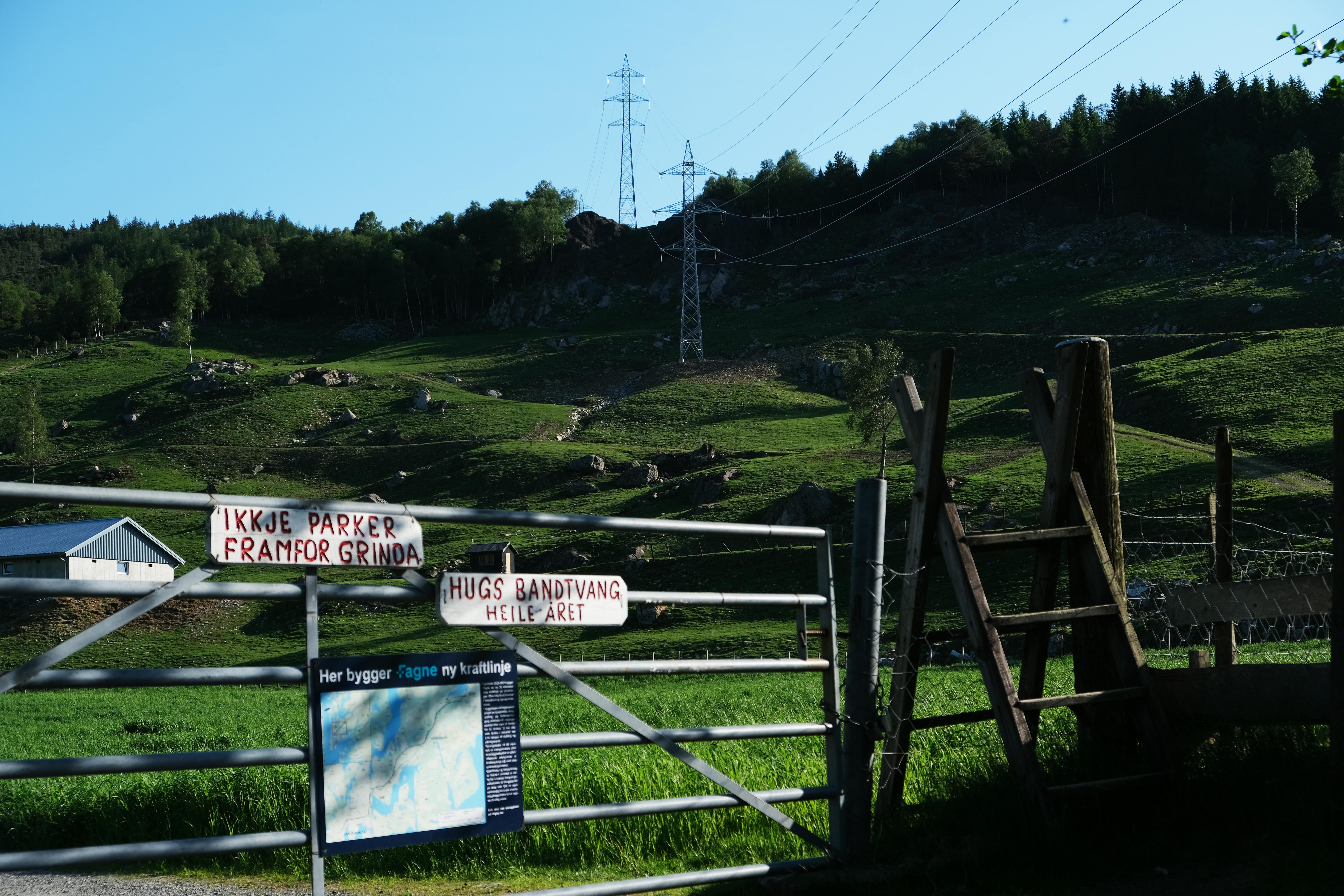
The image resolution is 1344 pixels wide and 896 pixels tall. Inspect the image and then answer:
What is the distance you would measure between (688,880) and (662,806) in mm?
361

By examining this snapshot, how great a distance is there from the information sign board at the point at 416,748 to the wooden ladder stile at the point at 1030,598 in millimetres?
2490

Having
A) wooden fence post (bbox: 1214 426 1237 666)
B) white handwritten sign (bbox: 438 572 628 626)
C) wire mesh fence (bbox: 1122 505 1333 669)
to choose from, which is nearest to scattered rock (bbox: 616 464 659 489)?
wire mesh fence (bbox: 1122 505 1333 669)

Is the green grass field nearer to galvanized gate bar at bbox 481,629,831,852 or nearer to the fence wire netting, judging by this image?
the fence wire netting

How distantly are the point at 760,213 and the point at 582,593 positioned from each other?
6580 inches

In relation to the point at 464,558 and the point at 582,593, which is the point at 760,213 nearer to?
the point at 464,558

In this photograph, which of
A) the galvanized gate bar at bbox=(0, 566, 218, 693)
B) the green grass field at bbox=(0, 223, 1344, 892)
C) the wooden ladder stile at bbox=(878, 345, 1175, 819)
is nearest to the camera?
the galvanized gate bar at bbox=(0, 566, 218, 693)

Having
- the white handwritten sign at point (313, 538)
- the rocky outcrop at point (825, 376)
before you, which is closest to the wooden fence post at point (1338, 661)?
the white handwritten sign at point (313, 538)

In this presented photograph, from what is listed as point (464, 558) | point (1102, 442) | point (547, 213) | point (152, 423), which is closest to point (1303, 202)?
point (547, 213)

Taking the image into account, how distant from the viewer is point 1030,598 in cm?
630

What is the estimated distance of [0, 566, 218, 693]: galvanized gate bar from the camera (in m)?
3.68

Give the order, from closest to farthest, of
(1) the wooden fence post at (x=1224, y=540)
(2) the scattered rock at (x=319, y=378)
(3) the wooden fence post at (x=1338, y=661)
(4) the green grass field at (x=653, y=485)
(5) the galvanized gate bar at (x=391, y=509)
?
(5) the galvanized gate bar at (x=391, y=509) → (3) the wooden fence post at (x=1338, y=661) → (4) the green grass field at (x=653, y=485) → (1) the wooden fence post at (x=1224, y=540) → (2) the scattered rock at (x=319, y=378)

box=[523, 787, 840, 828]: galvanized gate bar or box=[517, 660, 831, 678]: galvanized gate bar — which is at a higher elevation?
box=[517, 660, 831, 678]: galvanized gate bar

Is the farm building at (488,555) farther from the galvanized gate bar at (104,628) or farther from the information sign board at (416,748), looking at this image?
the galvanized gate bar at (104,628)

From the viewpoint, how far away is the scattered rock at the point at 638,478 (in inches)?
2447
